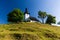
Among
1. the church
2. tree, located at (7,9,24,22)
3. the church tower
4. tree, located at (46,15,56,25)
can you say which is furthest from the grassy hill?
tree, located at (46,15,56,25)

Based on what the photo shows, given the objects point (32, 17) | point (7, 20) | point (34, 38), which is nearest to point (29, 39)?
point (34, 38)

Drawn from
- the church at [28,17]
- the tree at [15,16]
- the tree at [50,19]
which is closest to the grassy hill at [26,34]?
the tree at [15,16]

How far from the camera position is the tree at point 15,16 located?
271ft

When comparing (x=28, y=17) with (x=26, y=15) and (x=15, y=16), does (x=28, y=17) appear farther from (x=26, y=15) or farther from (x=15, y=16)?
(x=15, y=16)

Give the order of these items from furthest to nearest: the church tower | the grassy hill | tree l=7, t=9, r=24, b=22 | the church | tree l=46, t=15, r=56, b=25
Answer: tree l=46, t=15, r=56, b=25
the church tower
the church
tree l=7, t=9, r=24, b=22
the grassy hill

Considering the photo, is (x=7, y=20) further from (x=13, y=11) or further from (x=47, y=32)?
(x=47, y=32)

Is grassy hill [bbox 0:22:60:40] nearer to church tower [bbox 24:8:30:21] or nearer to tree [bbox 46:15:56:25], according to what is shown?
church tower [bbox 24:8:30:21]

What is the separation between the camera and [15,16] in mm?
83938

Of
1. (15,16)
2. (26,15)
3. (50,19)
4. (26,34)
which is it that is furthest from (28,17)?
(26,34)

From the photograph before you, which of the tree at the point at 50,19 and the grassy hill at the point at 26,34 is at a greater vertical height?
the tree at the point at 50,19

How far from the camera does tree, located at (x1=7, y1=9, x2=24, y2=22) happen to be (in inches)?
3250

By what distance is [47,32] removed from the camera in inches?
2469

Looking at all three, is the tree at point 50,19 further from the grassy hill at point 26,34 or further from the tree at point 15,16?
the grassy hill at point 26,34

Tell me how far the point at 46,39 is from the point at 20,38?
7.14 metres
